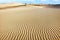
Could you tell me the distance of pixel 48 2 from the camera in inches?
802

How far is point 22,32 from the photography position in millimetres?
6879

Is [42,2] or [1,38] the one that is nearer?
[1,38]

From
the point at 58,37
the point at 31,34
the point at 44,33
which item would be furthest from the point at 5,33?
the point at 58,37

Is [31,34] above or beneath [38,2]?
above

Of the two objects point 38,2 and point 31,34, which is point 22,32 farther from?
point 38,2

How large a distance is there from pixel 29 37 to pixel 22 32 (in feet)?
2.57

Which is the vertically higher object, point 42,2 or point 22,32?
point 22,32

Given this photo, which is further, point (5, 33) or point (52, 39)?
point (5, 33)

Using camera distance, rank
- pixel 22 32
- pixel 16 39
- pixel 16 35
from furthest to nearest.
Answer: pixel 22 32
pixel 16 35
pixel 16 39

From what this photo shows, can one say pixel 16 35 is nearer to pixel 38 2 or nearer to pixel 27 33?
pixel 27 33

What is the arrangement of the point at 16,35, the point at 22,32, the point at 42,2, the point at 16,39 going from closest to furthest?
the point at 16,39 → the point at 16,35 → the point at 22,32 → the point at 42,2

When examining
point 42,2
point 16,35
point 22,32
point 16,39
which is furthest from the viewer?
point 42,2

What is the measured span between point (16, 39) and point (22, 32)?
0.95m

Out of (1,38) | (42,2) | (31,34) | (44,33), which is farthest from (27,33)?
(42,2)
